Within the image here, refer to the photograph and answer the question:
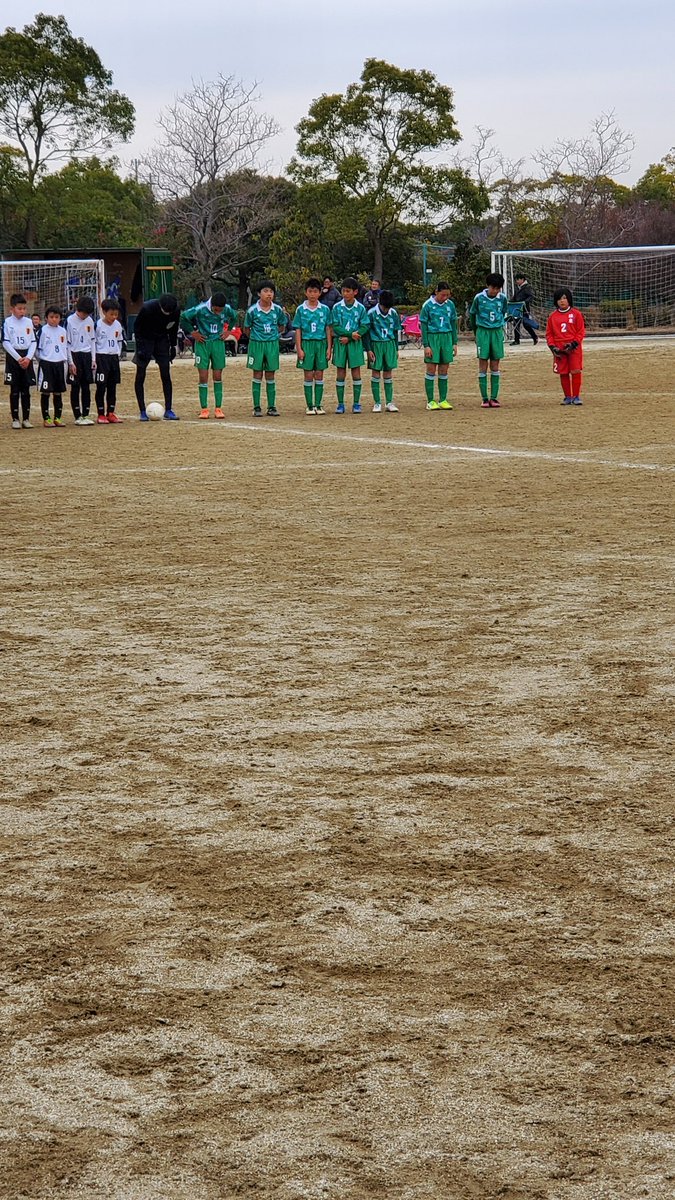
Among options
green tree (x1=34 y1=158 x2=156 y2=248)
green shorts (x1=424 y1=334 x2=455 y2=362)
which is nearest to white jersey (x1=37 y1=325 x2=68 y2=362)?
green shorts (x1=424 y1=334 x2=455 y2=362)

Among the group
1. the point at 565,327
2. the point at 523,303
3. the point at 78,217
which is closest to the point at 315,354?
the point at 565,327

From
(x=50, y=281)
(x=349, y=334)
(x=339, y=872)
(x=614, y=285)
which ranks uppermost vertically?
(x=50, y=281)

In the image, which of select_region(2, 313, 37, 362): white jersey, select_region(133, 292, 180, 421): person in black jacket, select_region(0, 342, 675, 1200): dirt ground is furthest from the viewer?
select_region(133, 292, 180, 421): person in black jacket

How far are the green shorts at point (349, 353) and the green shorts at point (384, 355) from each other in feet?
0.83

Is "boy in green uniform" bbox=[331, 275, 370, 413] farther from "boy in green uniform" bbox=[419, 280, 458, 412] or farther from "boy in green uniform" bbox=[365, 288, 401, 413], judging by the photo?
"boy in green uniform" bbox=[419, 280, 458, 412]

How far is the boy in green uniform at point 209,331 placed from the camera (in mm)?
19891

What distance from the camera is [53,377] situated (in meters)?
19.8

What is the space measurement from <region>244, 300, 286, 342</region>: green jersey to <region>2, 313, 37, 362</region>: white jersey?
9.41ft

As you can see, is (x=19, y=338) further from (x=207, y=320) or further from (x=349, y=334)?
(x=349, y=334)

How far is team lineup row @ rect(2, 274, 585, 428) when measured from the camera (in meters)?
19.9

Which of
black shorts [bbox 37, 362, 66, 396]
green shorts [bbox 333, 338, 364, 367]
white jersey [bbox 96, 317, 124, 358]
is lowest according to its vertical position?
black shorts [bbox 37, 362, 66, 396]

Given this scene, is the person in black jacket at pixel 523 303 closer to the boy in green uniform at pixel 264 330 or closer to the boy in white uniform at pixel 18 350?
the boy in green uniform at pixel 264 330

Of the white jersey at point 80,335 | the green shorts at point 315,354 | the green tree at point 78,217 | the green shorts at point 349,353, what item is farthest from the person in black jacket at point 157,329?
the green tree at point 78,217

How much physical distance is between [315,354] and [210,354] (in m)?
1.47
